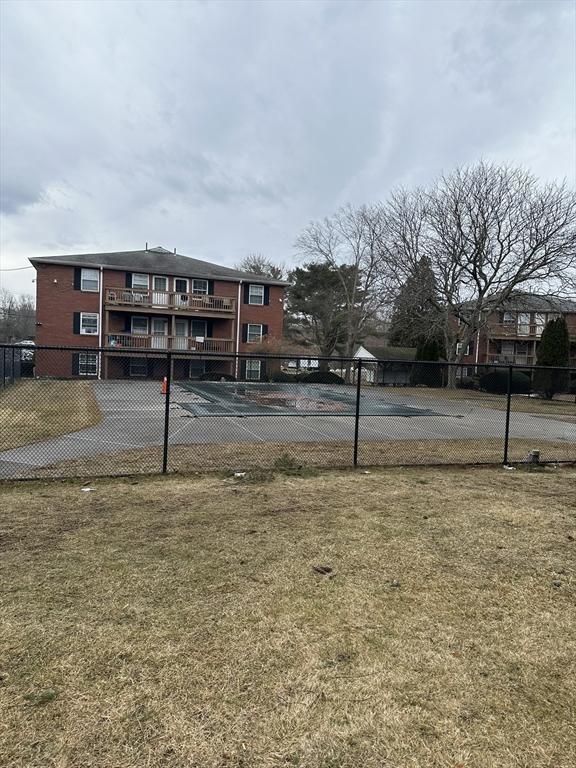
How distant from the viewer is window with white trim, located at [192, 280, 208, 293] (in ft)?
107

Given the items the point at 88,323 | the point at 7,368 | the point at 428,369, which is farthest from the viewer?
the point at 428,369

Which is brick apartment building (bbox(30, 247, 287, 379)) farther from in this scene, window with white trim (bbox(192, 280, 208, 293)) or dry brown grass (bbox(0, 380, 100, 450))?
dry brown grass (bbox(0, 380, 100, 450))

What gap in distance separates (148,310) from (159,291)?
4.75ft

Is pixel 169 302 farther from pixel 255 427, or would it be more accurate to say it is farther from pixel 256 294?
pixel 255 427

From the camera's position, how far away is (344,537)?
14.4 ft

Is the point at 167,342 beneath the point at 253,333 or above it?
beneath

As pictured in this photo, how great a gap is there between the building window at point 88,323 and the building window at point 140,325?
263 cm

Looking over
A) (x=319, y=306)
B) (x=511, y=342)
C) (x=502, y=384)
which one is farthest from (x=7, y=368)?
(x=511, y=342)

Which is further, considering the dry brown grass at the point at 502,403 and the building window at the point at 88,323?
the building window at the point at 88,323

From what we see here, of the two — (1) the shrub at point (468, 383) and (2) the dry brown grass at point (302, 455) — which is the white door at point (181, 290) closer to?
(1) the shrub at point (468, 383)

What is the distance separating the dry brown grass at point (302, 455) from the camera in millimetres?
7012

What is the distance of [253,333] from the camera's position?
33688mm

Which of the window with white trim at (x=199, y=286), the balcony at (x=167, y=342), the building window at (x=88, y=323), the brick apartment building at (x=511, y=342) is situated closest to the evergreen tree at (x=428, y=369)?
the brick apartment building at (x=511, y=342)

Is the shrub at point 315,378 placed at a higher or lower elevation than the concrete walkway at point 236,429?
higher
